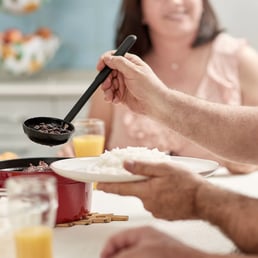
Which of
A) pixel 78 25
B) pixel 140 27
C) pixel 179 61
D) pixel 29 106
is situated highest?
pixel 140 27

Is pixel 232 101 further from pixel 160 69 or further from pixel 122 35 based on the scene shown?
pixel 122 35

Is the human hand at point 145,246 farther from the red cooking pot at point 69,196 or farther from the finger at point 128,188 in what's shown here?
the red cooking pot at point 69,196

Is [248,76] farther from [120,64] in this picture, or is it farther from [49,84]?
[49,84]

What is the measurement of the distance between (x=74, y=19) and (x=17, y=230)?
3.12m

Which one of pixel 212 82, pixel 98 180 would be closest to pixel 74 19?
pixel 212 82

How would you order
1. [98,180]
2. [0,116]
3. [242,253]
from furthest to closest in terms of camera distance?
[0,116]
[98,180]
[242,253]

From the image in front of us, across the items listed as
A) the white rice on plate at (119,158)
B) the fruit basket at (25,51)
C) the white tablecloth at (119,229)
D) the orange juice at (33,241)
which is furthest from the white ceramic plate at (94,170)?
the fruit basket at (25,51)

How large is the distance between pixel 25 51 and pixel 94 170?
2419 mm

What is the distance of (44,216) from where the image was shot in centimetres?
98

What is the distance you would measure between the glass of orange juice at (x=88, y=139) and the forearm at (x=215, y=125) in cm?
22

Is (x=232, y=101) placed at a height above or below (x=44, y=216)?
below

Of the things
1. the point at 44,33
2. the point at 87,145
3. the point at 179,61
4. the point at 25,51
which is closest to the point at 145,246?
the point at 87,145

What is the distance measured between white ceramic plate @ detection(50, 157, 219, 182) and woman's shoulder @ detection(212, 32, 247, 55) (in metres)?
1.05

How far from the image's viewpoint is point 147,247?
1.05m
